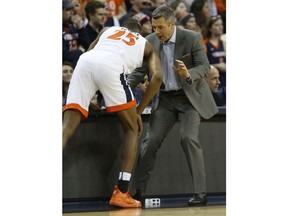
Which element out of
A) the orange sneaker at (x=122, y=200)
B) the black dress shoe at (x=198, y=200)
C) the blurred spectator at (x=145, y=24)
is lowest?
the black dress shoe at (x=198, y=200)

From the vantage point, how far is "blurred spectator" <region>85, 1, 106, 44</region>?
26.5ft

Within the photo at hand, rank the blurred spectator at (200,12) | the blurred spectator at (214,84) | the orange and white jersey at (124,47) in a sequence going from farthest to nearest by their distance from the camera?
the blurred spectator at (200,12), the blurred spectator at (214,84), the orange and white jersey at (124,47)

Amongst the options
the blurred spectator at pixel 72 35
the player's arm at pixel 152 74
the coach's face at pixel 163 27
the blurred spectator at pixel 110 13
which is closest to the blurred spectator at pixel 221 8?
the blurred spectator at pixel 110 13

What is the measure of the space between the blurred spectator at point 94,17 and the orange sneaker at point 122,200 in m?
2.62

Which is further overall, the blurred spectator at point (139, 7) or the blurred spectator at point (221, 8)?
the blurred spectator at point (221, 8)

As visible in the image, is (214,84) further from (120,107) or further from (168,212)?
(168,212)

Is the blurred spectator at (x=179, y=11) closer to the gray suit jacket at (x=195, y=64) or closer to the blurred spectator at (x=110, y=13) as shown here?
the blurred spectator at (x=110, y=13)

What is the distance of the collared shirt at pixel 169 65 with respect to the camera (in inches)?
250

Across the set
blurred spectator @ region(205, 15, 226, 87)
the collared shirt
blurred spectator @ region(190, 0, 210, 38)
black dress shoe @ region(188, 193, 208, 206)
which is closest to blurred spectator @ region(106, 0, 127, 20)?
blurred spectator @ region(190, 0, 210, 38)

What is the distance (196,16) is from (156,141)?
3264mm

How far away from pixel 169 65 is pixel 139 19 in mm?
2035
